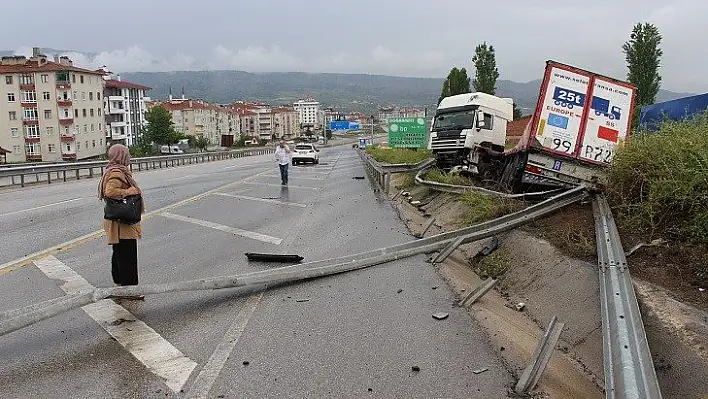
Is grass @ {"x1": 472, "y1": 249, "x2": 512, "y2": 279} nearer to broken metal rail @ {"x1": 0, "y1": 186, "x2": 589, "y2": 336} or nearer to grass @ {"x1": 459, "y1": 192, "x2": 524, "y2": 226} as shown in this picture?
broken metal rail @ {"x1": 0, "y1": 186, "x2": 589, "y2": 336}

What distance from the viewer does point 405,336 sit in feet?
17.1

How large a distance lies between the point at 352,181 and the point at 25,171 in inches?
521

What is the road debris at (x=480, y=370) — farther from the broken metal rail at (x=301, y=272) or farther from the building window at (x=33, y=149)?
the building window at (x=33, y=149)

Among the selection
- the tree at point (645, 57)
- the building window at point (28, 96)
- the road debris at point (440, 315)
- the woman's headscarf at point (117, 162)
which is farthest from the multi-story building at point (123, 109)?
the road debris at point (440, 315)

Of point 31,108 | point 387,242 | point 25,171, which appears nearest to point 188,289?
point 387,242

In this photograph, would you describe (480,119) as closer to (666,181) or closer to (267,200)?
(267,200)

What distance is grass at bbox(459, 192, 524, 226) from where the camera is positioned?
970 cm

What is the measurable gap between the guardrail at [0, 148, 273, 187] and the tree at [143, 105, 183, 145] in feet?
121

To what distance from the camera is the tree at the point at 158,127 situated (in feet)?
350

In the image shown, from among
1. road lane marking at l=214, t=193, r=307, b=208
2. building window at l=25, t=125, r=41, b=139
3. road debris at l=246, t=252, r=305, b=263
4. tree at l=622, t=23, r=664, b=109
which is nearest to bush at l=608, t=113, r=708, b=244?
road debris at l=246, t=252, r=305, b=263

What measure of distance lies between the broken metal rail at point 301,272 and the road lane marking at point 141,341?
236mm

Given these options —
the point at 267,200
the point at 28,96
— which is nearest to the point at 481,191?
the point at 267,200

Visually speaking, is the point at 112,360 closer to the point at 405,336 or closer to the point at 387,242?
the point at 405,336

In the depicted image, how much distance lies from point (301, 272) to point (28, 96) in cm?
8891
